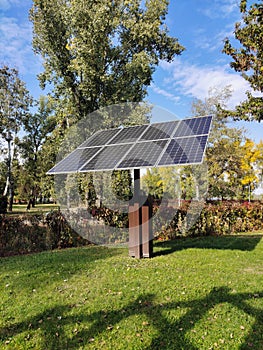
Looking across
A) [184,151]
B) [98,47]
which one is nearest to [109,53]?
[98,47]

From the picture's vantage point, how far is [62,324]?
4.34 meters

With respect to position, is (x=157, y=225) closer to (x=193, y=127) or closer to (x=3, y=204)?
(x=193, y=127)

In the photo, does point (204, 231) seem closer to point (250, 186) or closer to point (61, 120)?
point (61, 120)

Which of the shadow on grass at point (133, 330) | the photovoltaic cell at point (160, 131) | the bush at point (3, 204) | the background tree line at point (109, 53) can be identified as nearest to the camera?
the shadow on grass at point (133, 330)

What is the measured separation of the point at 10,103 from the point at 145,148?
2345 centimetres

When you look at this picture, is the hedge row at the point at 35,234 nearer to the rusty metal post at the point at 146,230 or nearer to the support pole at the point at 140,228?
the support pole at the point at 140,228

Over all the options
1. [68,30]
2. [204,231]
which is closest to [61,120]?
[68,30]

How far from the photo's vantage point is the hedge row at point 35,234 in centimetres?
943

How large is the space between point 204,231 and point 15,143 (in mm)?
23558

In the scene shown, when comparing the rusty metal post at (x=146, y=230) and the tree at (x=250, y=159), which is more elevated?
the tree at (x=250, y=159)

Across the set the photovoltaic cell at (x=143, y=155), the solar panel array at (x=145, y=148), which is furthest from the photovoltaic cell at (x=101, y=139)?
the photovoltaic cell at (x=143, y=155)

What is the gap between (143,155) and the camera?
24.0ft

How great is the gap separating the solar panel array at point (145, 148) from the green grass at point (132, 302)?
253 centimetres

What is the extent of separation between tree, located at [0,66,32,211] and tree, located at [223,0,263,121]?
19489 mm
